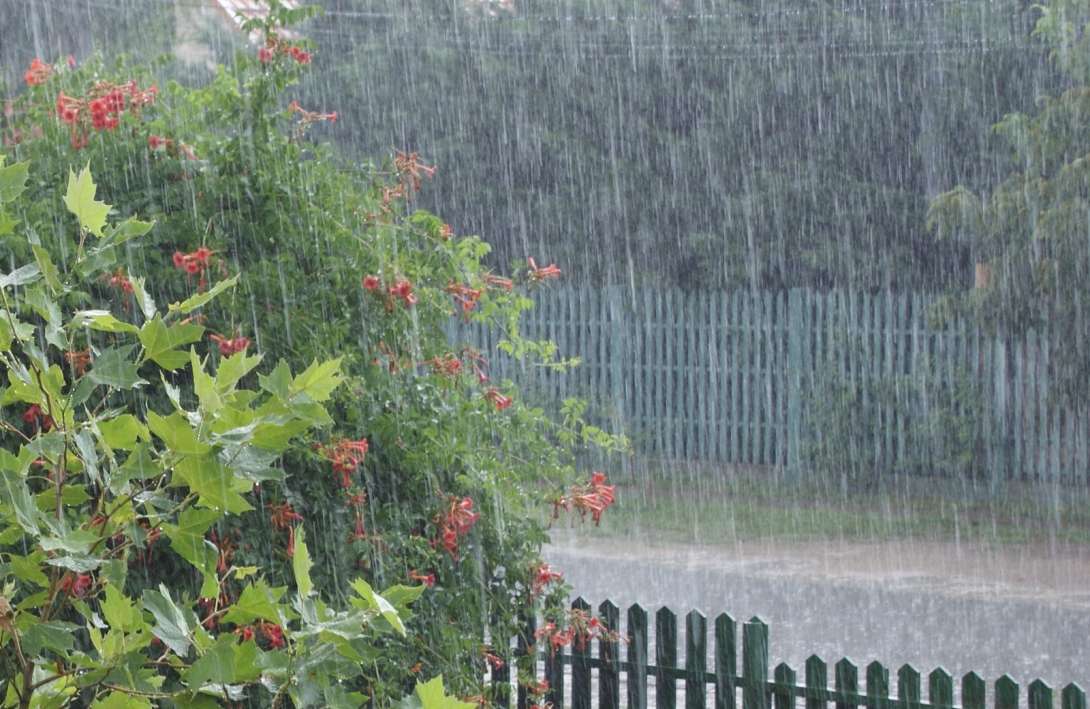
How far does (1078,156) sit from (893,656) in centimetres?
561

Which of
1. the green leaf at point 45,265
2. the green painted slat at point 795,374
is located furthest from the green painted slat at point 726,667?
the green painted slat at point 795,374

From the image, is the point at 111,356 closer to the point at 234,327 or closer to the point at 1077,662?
the point at 234,327

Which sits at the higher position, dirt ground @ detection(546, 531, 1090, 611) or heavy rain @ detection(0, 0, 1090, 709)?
heavy rain @ detection(0, 0, 1090, 709)

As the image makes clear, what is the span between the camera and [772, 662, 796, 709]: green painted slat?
402cm

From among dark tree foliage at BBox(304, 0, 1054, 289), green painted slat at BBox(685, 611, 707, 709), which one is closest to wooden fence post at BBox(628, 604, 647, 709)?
green painted slat at BBox(685, 611, 707, 709)

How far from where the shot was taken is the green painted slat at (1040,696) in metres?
3.67

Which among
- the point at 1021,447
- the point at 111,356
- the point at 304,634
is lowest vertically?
the point at 1021,447

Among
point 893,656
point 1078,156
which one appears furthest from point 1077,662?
point 1078,156

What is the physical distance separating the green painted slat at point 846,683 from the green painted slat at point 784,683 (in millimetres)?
149

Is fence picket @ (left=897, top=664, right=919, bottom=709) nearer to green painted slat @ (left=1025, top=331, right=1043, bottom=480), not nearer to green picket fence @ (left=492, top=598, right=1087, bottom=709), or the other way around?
green picket fence @ (left=492, top=598, right=1087, bottom=709)

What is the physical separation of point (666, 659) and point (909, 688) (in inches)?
33.0

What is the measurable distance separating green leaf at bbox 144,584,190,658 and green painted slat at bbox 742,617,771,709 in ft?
9.75

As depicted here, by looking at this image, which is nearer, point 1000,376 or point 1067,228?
point 1067,228

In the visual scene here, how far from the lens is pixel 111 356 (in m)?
1.39
